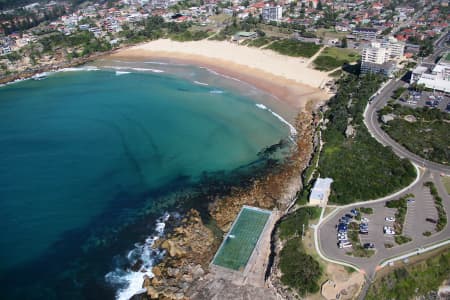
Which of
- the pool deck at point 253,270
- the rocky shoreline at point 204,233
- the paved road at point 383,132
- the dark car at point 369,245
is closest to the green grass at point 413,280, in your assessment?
the dark car at point 369,245

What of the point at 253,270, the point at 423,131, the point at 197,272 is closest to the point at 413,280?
the point at 253,270

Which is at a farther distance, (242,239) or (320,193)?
(320,193)

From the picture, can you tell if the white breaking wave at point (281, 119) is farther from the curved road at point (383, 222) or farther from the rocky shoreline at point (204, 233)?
the curved road at point (383, 222)

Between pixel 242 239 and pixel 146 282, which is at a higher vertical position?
pixel 242 239

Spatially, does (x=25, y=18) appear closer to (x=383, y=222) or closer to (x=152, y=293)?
(x=152, y=293)

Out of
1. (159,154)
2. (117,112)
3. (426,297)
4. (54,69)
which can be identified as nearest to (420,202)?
(426,297)

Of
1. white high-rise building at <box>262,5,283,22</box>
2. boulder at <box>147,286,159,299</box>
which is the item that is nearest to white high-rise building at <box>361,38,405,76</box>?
white high-rise building at <box>262,5,283,22</box>

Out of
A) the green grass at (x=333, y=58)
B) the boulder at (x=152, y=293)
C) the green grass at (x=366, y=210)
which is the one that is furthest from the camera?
the green grass at (x=333, y=58)
